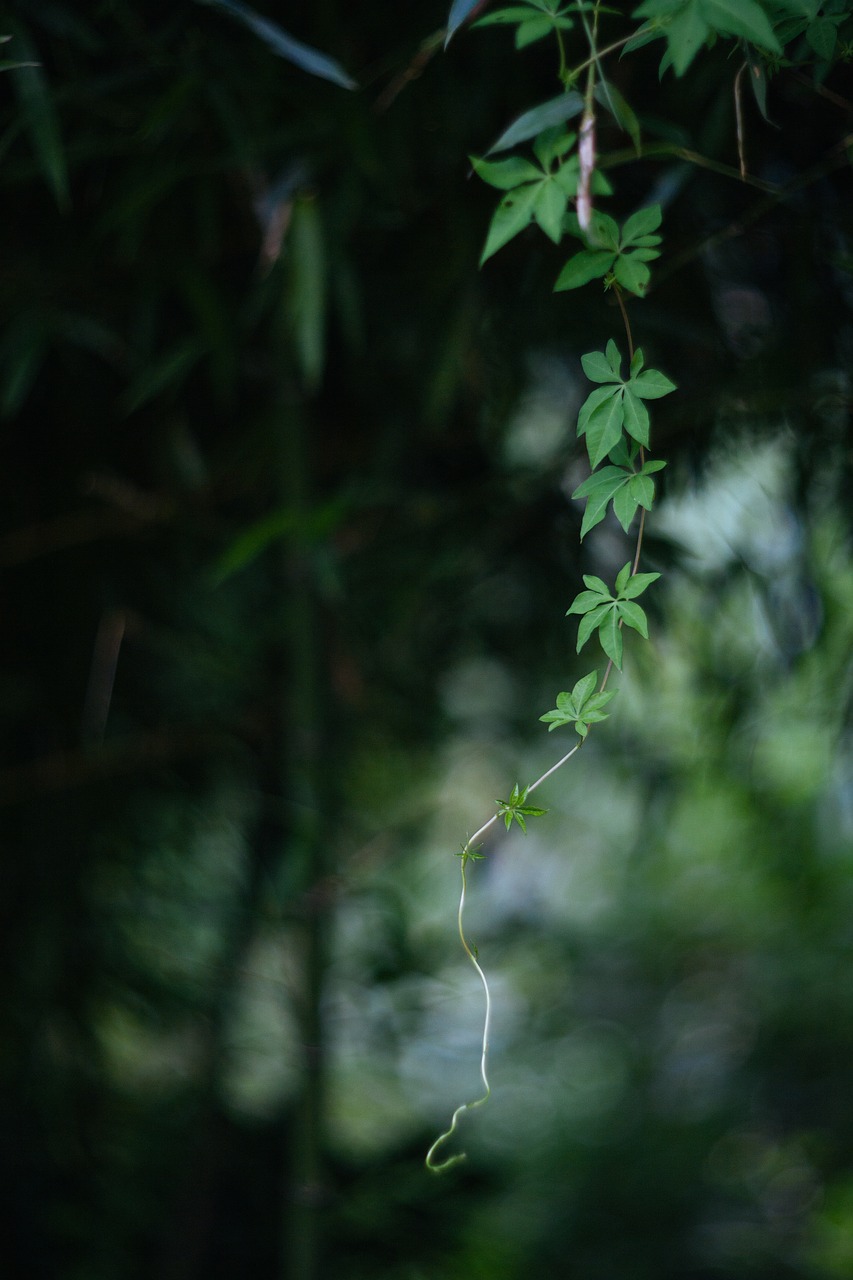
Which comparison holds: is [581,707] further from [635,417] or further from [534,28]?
[534,28]

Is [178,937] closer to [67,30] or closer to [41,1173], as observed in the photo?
[41,1173]

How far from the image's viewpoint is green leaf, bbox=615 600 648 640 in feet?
1.21

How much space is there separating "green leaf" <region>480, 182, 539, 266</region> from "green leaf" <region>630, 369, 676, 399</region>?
0.28 ft

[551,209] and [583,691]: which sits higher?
[551,209]

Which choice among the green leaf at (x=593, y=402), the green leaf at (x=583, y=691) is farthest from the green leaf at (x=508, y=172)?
the green leaf at (x=583, y=691)

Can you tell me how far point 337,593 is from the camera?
2.97 ft

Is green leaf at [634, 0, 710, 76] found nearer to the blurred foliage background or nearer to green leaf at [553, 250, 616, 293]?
green leaf at [553, 250, 616, 293]

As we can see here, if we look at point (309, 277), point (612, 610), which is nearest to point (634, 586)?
point (612, 610)

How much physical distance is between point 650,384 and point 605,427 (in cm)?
2

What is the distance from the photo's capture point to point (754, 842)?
139cm

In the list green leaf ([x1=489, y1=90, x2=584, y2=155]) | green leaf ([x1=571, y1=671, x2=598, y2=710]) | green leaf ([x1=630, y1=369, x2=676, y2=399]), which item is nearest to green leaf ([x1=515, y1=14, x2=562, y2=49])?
green leaf ([x1=489, y1=90, x2=584, y2=155])

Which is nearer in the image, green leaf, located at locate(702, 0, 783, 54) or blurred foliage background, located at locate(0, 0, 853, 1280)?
green leaf, located at locate(702, 0, 783, 54)

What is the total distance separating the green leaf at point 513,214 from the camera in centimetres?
42

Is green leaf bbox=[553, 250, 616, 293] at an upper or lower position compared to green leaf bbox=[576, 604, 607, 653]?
upper
